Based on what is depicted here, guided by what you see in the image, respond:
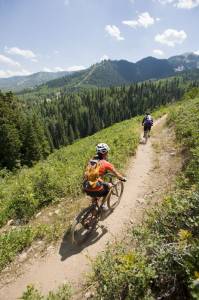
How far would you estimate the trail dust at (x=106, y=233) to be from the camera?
7188 mm

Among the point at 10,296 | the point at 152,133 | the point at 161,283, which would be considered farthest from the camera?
the point at 152,133

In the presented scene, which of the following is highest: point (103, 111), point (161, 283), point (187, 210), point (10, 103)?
point (187, 210)

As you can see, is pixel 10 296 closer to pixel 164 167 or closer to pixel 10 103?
pixel 164 167

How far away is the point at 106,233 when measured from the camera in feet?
29.1

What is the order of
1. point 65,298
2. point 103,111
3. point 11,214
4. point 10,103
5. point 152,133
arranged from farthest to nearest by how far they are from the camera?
point 103,111 < point 10,103 < point 152,133 < point 11,214 < point 65,298

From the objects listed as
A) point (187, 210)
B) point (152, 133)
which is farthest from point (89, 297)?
point (152, 133)

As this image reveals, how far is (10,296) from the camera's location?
688cm

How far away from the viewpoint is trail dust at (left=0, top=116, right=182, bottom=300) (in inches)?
283

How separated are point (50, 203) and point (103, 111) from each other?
135707 millimetres

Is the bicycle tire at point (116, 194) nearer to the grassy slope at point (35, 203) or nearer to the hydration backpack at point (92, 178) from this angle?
the grassy slope at point (35, 203)

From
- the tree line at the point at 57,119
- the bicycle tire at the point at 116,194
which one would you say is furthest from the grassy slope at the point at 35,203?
the tree line at the point at 57,119

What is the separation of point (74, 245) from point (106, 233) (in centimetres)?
117

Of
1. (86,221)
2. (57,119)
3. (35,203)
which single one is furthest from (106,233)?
(57,119)

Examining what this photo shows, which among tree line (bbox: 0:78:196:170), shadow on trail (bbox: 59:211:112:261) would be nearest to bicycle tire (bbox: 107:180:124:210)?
shadow on trail (bbox: 59:211:112:261)
